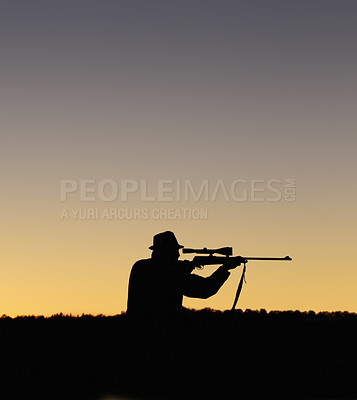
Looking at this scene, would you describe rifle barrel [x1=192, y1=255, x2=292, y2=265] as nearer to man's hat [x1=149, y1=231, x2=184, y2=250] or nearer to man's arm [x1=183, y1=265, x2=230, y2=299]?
man's arm [x1=183, y1=265, x2=230, y2=299]

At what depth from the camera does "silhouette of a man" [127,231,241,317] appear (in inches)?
615

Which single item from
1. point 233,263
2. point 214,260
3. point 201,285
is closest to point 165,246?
point 201,285

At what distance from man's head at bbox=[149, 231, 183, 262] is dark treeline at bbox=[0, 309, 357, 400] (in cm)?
115

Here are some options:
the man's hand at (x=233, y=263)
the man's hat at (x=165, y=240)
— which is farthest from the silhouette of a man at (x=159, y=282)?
the man's hand at (x=233, y=263)

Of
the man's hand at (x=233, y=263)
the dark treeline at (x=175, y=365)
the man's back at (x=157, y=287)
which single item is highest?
the man's hand at (x=233, y=263)

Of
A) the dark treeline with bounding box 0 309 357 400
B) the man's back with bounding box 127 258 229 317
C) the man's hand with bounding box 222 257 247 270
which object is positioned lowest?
the dark treeline with bounding box 0 309 357 400

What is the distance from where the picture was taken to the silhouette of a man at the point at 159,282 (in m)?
15.6

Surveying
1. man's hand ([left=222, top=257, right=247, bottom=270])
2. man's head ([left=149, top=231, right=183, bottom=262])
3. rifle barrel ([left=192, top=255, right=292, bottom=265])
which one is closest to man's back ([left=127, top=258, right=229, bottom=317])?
man's head ([left=149, top=231, right=183, bottom=262])

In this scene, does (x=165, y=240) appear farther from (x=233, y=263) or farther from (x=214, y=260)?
(x=233, y=263)

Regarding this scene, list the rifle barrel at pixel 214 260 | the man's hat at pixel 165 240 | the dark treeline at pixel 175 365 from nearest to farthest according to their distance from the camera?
the dark treeline at pixel 175 365 → the man's hat at pixel 165 240 → the rifle barrel at pixel 214 260

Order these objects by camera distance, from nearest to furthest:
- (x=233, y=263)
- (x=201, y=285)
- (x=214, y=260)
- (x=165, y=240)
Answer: (x=165, y=240)
(x=201, y=285)
(x=214, y=260)
(x=233, y=263)

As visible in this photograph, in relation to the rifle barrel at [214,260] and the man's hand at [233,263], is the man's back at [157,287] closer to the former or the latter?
the rifle barrel at [214,260]

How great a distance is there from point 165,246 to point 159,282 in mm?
694

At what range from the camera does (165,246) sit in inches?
620
